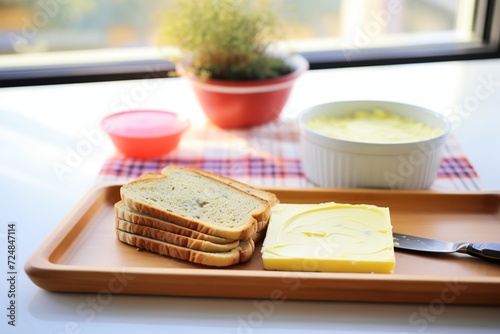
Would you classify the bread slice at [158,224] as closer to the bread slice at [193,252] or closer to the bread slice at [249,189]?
the bread slice at [193,252]

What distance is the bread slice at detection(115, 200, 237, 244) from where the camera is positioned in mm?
1050

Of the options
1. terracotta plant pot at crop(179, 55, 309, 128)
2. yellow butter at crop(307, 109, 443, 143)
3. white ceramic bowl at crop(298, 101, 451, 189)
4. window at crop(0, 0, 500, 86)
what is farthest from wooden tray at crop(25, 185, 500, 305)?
window at crop(0, 0, 500, 86)

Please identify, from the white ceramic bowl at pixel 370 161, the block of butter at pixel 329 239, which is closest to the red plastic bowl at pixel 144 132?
the white ceramic bowl at pixel 370 161

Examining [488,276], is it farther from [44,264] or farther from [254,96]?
[254,96]

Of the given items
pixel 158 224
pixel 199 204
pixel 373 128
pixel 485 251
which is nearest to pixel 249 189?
pixel 199 204

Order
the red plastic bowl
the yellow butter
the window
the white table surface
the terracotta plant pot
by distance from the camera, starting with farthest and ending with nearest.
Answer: the window, the terracotta plant pot, the red plastic bowl, the yellow butter, the white table surface

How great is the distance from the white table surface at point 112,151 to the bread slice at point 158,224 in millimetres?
114

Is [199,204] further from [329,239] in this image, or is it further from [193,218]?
[329,239]

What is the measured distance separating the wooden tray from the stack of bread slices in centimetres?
2

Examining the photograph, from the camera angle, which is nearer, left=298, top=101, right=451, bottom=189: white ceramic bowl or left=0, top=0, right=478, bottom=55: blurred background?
left=298, top=101, right=451, bottom=189: white ceramic bowl

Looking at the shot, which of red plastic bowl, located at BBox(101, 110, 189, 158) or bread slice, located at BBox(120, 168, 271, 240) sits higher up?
bread slice, located at BBox(120, 168, 271, 240)

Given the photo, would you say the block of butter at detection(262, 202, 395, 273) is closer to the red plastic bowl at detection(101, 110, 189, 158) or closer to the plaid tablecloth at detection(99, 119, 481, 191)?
the plaid tablecloth at detection(99, 119, 481, 191)

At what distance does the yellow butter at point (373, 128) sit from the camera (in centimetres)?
139

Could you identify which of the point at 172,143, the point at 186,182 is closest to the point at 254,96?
the point at 172,143
